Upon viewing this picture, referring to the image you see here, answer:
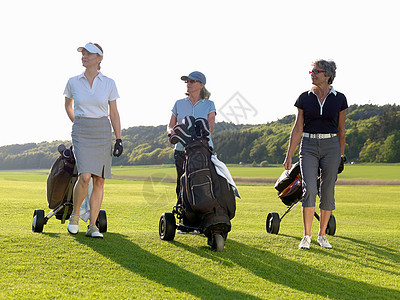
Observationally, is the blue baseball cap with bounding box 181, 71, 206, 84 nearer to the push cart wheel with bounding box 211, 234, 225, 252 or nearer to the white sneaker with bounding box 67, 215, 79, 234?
the push cart wheel with bounding box 211, 234, 225, 252

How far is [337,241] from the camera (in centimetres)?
632

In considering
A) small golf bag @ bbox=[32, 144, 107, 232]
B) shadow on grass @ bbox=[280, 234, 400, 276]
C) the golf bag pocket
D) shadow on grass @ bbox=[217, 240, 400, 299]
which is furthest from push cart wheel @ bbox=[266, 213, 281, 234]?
small golf bag @ bbox=[32, 144, 107, 232]

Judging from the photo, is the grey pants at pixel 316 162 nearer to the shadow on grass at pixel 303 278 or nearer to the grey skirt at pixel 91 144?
the shadow on grass at pixel 303 278

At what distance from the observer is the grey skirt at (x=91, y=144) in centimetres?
563

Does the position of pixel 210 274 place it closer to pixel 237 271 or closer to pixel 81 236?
Result: pixel 237 271

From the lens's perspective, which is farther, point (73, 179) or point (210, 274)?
point (73, 179)

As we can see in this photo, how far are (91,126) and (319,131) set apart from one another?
9.17ft

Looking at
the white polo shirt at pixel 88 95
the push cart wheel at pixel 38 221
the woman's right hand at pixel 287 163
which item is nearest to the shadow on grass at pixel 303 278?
the woman's right hand at pixel 287 163

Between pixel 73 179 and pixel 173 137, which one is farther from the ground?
pixel 173 137

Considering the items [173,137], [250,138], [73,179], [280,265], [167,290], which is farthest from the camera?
[250,138]

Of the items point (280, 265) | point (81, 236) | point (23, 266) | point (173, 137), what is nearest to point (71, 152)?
point (81, 236)

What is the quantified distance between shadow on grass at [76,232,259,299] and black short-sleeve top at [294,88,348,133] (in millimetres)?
2503

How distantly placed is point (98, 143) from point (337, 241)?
3.44 metres

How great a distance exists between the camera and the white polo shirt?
18.6 feet
